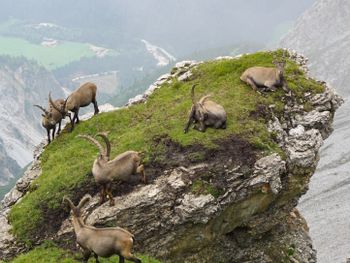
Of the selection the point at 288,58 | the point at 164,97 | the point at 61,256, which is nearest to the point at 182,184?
the point at 61,256

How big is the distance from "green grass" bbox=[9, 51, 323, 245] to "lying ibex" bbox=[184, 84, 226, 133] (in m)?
0.35

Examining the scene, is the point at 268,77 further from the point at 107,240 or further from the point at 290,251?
the point at 107,240

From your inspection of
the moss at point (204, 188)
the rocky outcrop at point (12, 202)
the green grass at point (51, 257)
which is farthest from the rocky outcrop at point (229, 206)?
the rocky outcrop at point (12, 202)

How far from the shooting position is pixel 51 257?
76.9 ft

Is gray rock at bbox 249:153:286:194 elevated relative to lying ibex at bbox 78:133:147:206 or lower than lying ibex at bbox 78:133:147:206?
lower

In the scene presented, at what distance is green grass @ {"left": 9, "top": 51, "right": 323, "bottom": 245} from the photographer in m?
26.2

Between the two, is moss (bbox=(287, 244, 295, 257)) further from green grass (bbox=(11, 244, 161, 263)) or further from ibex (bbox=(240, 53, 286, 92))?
green grass (bbox=(11, 244, 161, 263))

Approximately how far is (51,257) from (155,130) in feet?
28.1

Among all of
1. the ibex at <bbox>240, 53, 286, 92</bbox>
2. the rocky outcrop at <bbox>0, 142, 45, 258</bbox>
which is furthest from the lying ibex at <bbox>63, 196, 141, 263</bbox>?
the ibex at <bbox>240, 53, 286, 92</bbox>

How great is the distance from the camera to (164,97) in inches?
1367

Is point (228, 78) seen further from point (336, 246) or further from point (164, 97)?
point (336, 246)

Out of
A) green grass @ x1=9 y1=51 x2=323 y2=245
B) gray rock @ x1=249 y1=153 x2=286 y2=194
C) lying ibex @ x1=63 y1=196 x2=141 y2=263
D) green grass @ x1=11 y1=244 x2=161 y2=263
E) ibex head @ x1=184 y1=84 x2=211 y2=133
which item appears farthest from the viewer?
ibex head @ x1=184 y1=84 x2=211 y2=133

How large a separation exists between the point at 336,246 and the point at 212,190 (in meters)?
87.4

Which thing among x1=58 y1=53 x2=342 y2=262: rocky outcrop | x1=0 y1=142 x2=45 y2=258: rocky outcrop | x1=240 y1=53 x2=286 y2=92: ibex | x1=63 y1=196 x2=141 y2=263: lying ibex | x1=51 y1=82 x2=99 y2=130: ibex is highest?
x1=51 y1=82 x2=99 y2=130: ibex
